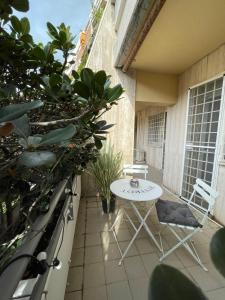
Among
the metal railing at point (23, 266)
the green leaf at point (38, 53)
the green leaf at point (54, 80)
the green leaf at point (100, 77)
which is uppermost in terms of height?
the green leaf at point (38, 53)

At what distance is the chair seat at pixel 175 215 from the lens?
1.69m

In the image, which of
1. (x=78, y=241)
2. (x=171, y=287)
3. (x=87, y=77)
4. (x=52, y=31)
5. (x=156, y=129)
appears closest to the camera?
(x=171, y=287)

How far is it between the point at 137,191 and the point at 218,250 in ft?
5.78

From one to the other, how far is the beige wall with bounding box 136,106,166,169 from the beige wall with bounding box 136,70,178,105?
55.3 inches

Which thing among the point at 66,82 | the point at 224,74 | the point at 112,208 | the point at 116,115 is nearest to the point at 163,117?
the point at 116,115

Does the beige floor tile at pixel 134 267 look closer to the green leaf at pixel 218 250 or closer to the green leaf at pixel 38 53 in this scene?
the green leaf at pixel 218 250

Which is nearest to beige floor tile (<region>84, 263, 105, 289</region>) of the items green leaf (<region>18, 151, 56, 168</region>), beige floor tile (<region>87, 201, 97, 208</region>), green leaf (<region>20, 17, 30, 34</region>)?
beige floor tile (<region>87, 201, 97, 208</region>)

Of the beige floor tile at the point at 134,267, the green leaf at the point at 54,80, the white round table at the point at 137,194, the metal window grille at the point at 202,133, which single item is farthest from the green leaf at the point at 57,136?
the metal window grille at the point at 202,133

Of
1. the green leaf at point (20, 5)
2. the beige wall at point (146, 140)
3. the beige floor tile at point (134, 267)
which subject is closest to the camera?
the green leaf at point (20, 5)

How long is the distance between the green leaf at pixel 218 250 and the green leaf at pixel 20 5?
88 centimetres

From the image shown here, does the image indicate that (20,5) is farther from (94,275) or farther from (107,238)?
(107,238)

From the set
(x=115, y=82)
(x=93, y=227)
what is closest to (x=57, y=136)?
(x=93, y=227)

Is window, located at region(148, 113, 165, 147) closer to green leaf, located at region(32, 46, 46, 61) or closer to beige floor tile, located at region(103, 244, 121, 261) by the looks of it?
beige floor tile, located at region(103, 244, 121, 261)

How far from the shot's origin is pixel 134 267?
1.68 m
